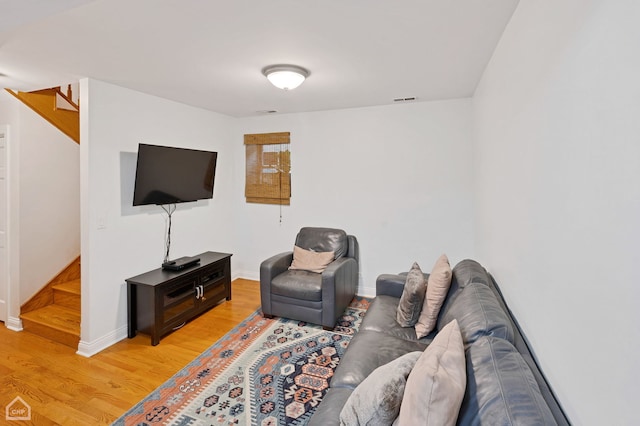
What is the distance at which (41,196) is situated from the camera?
353 centimetres

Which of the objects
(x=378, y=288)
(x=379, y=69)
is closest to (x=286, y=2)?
(x=379, y=69)

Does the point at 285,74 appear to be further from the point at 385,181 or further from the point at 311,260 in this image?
the point at 311,260

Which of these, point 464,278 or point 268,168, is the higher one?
point 268,168

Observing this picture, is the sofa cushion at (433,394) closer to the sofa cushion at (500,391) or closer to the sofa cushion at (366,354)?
the sofa cushion at (500,391)

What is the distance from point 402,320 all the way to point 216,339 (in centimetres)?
186

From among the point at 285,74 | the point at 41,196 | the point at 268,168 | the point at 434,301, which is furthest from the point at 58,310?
the point at 434,301

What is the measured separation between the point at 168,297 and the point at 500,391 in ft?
9.94

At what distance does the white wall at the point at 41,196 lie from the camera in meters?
3.29

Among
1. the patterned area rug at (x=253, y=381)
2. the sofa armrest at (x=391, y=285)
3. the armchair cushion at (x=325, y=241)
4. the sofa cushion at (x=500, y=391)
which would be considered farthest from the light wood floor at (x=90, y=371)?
the sofa cushion at (x=500, y=391)

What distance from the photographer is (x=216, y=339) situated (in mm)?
3135

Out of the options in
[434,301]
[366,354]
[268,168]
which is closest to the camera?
[366,354]

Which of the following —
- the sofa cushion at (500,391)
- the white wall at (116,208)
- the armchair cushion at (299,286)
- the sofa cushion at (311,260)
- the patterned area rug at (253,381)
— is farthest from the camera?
the sofa cushion at (311,260)

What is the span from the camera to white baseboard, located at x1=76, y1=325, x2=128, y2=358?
2871mm

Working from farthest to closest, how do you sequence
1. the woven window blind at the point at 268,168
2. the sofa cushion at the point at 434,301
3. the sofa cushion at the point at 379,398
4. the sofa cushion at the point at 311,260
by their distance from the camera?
the woven window blind at the point at 268,168 → the sofa cushion at the point at 311,260 → the sofa cushion at the point at 434,301 → the sofa cushion at the point at 379,398
